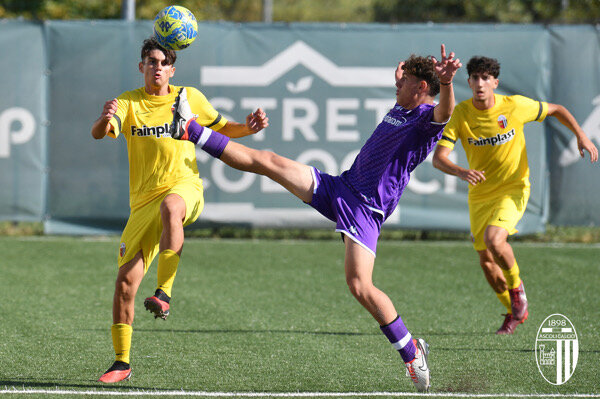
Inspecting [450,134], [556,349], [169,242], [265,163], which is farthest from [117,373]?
[450,134]

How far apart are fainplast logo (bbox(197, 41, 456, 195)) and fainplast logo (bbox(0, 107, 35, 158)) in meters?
2.46

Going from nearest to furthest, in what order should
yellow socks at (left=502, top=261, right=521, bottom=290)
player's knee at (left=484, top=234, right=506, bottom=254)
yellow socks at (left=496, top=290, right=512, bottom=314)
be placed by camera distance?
1. player's knee at (left=484, top=234, right=506, bottom=254)
2. yellow socks at (left=502, top=261, right=521, bottom=290)
3. yellow socks at (left=496, top=290, right=512, bottom=314)

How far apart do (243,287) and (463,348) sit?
10.2ft

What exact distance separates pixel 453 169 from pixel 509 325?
1489 millimetres

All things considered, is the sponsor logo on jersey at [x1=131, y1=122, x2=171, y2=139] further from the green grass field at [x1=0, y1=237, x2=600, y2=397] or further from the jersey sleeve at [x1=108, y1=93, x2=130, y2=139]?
the green grass field at [x1=0, y1=237, x2=600, y2=397]

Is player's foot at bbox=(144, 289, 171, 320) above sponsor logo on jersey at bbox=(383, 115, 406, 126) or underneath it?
underneath

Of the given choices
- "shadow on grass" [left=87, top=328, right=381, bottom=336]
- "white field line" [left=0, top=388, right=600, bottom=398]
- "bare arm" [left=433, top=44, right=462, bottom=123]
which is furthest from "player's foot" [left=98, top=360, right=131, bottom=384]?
"bare arm" [left=433, top=44, right=462, bottom=123]

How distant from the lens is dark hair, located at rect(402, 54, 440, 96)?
18.1 feet

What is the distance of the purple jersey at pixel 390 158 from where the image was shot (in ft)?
18.0

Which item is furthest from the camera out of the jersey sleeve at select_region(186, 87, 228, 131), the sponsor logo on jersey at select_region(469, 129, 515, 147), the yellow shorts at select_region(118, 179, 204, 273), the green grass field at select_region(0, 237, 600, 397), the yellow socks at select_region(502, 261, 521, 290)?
the sponsor logo on jersey at select_region(469, 129, 515, 147)

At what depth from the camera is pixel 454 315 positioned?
25.8 feet

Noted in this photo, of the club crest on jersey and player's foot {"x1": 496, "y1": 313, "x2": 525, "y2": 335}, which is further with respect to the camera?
the club crest on jersey

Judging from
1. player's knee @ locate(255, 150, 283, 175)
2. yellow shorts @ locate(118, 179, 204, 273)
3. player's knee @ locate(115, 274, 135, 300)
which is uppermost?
player's knee @ locate(255, 150, 283, 175)

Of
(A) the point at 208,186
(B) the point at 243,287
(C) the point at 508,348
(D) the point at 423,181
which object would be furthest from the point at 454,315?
(A) the point at 208,186
